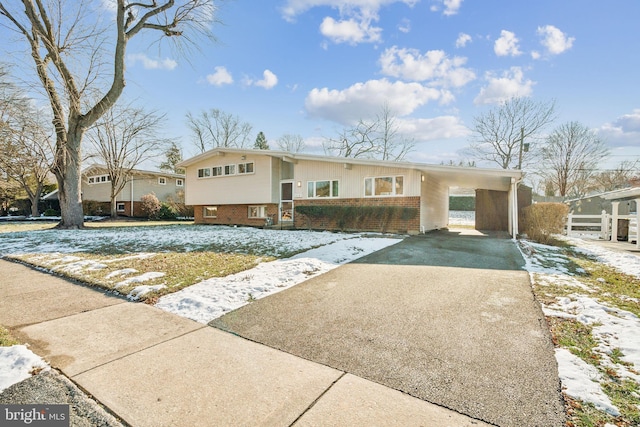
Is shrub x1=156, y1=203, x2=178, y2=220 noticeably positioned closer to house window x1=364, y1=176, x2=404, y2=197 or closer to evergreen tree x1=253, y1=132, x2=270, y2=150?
house window x1=364, y1=176, x2=404, y2=197

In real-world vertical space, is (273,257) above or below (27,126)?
below

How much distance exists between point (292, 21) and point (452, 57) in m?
6.78

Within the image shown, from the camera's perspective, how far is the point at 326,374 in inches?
96.0

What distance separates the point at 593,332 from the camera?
3.18 meters

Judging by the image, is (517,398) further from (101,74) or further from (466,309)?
(101,74)

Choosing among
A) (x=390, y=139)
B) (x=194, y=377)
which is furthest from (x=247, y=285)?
(x=390, y=139)

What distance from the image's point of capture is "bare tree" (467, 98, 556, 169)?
2669cm

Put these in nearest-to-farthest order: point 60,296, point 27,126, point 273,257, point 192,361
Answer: point 192,361 → point 60,296 → point 273,257 → point 27,126

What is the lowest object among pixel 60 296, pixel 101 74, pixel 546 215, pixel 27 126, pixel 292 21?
pixel 60 296

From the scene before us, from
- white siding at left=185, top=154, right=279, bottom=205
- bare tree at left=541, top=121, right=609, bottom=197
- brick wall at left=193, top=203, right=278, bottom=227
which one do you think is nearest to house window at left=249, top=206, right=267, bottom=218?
brick wall at left=193, top=203, right=278, bottom=227

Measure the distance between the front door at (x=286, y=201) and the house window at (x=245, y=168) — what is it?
2.22 metres

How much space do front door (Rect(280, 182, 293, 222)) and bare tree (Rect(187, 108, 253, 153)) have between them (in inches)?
1013

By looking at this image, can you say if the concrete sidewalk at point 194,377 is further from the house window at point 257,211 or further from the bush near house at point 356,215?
the house window at point 257,211

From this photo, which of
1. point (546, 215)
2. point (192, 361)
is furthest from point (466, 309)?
point (546, 215)
